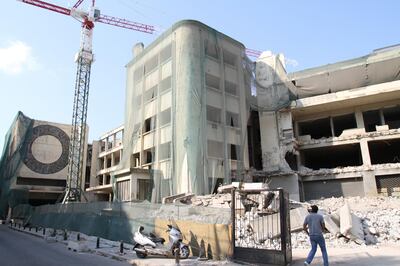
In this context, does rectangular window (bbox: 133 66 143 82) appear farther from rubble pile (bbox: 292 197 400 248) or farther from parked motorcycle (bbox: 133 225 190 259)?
parked motorcycle (bbox: 133 225 190 259)

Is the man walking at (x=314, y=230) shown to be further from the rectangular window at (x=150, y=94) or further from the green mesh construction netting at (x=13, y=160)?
the green mesh construction netting at (x=13, y=160)

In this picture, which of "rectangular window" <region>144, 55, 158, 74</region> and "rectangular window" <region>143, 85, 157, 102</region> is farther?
"rectangular window" <region>144, 55, 158, 74</region>

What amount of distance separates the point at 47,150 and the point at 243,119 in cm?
3541

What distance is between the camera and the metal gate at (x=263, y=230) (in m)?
8.42

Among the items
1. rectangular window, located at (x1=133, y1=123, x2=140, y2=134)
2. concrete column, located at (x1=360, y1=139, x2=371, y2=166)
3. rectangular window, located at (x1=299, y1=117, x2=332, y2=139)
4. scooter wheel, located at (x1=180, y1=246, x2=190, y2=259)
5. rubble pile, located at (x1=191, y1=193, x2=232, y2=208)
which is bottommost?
scooter wheel, located at (x1=180, y1=246, x2=190, y2=259)

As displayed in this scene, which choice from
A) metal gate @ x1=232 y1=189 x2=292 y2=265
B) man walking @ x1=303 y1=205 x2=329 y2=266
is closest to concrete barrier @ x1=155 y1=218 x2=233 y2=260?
metal gate @ x1=232 y1=189 x2=292 y2=265

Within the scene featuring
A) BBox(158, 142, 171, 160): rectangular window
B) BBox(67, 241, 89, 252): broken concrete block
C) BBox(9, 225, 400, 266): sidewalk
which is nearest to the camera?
BBox(9, 225, 400, 266): sidewalk

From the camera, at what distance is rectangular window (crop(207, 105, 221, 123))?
29688 mm

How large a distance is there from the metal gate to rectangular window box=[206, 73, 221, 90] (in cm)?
1414

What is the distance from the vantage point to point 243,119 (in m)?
31.9

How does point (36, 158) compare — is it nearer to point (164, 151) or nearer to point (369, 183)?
point (164, 151)

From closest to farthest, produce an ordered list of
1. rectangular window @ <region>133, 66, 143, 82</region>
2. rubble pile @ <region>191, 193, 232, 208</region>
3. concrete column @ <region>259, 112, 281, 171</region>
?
rubble pile @ <region>191, 193, 232, 208</region>
concrete column @ <region>259, 112, 281, 171</region>
rectangular window @ <region>133, 66, 143, 82</region>

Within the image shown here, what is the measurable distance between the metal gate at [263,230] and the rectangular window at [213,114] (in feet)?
37.8

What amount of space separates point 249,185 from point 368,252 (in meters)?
12.2
